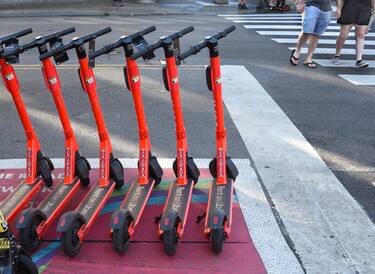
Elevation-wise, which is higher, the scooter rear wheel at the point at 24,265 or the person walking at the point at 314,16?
the person walking at the point at 314,16

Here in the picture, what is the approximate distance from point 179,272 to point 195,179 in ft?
3.32

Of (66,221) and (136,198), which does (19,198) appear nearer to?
(66,221)

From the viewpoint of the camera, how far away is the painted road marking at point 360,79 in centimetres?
756

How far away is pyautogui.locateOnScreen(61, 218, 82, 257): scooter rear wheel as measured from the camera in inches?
120

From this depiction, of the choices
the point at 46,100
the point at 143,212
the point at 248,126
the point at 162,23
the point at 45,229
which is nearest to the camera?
A: the point at 45,229

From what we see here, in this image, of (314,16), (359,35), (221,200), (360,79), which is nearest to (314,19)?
(314,16)

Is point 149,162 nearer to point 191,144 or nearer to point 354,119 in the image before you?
point 191,144

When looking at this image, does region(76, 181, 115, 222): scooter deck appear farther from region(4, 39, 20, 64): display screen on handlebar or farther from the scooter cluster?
region(4, 39, 20, 64): display screen on handlebar

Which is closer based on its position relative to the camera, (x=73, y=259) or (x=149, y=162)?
(x=73, y=259)

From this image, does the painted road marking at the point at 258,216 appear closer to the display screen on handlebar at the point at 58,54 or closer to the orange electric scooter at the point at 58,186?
the orange electric scooter at the point at 58,186

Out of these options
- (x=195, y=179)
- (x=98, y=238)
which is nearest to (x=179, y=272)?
(x=98, y=238)

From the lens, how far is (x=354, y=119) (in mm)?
5930

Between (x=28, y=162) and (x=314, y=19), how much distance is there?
19.0 ft

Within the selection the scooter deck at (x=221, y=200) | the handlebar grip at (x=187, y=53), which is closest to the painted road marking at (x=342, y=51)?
the scooter deck at (x=221, y=200)
